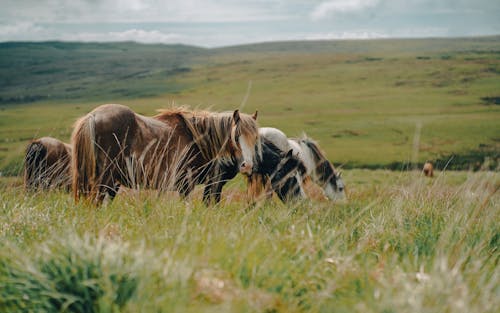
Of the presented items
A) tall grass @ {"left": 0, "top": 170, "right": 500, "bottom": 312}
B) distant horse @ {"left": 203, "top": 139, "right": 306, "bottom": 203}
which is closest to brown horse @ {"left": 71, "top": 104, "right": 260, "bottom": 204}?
distant horse @ {"left": 203, "top": 139, "right": 306, "bottom": 203}

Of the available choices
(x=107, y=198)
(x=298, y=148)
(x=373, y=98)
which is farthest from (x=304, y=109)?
(x=107, y=198)

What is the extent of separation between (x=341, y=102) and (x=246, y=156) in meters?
70.3

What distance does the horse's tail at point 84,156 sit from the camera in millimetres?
6516

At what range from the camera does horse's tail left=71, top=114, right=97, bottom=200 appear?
6.52 meters

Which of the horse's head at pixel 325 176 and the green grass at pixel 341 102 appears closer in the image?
the horse's head at pixel 325 176

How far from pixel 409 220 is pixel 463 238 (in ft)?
2.36

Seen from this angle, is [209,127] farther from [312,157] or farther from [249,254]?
[312,157]

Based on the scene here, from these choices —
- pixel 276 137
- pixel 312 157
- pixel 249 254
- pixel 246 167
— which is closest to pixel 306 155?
pixel 312 157

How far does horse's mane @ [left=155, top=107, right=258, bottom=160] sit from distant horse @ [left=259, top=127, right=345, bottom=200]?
2286mm

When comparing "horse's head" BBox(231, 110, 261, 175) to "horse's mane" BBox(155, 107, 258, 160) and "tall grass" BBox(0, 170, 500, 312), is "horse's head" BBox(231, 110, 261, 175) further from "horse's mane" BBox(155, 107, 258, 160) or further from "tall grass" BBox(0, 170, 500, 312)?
"tall grass" BBox(0, 170, 500, 312)

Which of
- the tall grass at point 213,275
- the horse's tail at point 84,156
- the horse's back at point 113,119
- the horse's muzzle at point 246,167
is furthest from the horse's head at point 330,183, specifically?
the tall grass at point 213,275

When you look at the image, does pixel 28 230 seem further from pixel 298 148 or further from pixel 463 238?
pixel 298 148

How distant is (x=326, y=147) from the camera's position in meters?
45.0

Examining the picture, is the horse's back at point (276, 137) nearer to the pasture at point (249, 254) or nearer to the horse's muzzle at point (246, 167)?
the horse's muzzle at point (246, 167)
